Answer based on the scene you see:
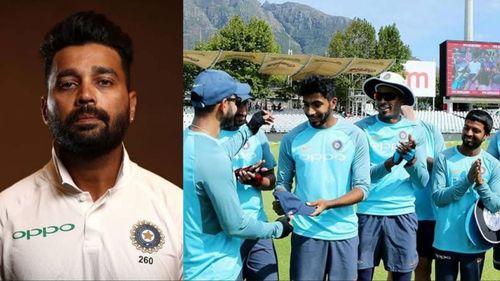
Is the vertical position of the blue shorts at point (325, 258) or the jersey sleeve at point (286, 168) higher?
the jersey sleeve at point (286, 168)

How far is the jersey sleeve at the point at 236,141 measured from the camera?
249 cm

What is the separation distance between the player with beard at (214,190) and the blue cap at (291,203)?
0.04 m

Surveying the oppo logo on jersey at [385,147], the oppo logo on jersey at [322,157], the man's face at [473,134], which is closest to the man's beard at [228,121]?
the oppo logo on jersey at [322,157]

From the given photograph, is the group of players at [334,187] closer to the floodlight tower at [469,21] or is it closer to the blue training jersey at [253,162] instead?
the blue training jersey at [253,162]

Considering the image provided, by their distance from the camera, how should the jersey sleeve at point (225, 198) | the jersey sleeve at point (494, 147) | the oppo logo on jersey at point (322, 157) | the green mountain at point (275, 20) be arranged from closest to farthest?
the jersey sleeve at point (225, 198)
the oppo logo on jersey at point (322, 157)
the green mountain at point (275, 20)
the jersey sleeve at point (494, 147)

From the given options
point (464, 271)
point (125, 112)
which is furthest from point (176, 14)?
point (464, 271)

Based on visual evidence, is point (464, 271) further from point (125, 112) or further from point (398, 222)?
point (125, 112)

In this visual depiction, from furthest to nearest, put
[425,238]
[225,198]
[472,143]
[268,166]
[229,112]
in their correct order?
[425,238] < [472,143] < [268,166] < [229,112] < [225,198]

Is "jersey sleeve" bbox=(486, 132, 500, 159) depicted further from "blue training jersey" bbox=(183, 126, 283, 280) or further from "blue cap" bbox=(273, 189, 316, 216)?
"blue training jersey" bbox=(183, 126, 283, 280)

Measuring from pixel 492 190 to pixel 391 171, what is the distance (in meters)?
0.43

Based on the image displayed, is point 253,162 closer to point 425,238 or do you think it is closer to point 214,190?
point 214,190

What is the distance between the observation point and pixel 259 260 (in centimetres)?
262

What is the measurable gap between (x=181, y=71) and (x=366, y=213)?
903 mm

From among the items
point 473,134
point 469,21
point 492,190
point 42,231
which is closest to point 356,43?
point 469,21
